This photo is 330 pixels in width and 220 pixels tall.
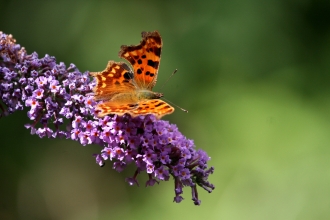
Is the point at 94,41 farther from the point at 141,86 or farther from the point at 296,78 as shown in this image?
the point at 141,86

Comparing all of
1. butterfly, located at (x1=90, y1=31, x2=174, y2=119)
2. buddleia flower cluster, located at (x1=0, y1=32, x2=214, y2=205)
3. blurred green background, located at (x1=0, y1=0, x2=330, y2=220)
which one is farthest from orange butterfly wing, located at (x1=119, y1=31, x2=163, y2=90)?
blurred green background, located at (x1=0, y1=0, x2=330, y2=220)

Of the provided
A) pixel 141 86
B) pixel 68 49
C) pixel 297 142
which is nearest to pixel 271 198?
pixel 297 142

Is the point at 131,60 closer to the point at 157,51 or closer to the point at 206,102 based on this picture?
the point at 157,51

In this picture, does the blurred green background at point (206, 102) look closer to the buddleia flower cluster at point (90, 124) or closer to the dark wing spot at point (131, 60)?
the buddleia flower cluster at point (90, 124)

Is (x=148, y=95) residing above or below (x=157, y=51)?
below

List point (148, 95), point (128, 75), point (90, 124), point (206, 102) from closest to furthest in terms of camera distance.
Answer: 1. point (90, 124)
2. point (148, 95)
3. point (128, 75)
4. point (206, 102)

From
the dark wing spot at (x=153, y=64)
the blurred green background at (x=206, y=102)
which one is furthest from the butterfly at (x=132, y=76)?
the blurred green background at (x=206, y=102)

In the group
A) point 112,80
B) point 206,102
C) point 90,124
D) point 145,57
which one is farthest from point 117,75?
point 206,102

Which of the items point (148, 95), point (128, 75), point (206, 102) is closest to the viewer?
point (148, 95)
